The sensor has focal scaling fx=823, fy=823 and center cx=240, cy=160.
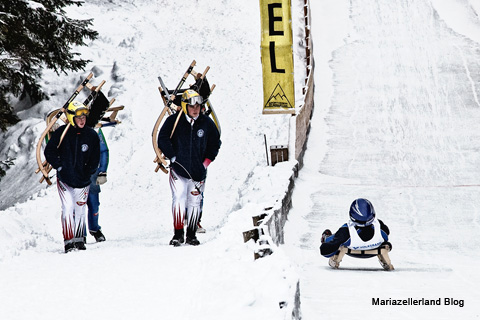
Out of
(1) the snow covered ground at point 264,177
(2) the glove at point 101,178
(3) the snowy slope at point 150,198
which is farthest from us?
(2) the glove at point 101,178

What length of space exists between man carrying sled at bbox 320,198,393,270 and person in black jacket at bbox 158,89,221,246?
2.45 metres

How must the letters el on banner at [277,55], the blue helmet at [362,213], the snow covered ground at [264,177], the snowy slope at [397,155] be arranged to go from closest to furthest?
the snow covered ground at [264,177]
the snowy slope at [397,155]
the blue helmet at [362,213]
the letters el on banner at [277,55]

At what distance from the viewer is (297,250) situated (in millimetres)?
10352

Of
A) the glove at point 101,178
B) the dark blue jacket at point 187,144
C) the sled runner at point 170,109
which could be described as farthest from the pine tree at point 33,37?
the dark blue jacket at point 187,144

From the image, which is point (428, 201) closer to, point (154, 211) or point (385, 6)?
point (154, 211)

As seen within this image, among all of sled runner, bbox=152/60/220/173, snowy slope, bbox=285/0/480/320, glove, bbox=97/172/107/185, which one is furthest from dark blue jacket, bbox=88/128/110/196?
snowy slope, bbox=285/0/480/320

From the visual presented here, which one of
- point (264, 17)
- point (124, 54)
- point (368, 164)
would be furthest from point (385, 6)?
point (264, 17)

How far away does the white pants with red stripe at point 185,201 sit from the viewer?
10.8 m

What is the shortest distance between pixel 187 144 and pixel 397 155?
9.15 m

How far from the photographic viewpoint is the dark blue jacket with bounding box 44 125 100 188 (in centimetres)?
1078

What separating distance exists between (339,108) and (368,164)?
5.91 meters

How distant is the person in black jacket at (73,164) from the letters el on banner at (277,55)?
5502 mm

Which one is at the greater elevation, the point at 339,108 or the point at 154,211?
the point at 339,108

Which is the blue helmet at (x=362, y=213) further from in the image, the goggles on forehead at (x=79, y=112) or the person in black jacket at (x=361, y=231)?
the goggles on forehead at (x=79, y=112)
